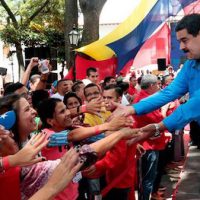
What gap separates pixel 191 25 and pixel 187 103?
1.90 ft

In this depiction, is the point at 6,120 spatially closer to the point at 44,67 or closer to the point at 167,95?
the point at 167,95

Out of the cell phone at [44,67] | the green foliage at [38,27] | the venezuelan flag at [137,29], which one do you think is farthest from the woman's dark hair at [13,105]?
the green foliage at [38,27]

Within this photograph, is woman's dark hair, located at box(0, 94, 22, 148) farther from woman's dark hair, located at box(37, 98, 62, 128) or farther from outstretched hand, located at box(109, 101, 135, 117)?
outstretched hand, located at box(109, 101, 135, 117)

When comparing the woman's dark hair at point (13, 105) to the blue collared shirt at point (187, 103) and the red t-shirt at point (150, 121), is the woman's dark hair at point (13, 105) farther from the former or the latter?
the red t-shirt at point (150, 121)

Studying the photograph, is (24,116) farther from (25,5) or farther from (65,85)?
(25,5)

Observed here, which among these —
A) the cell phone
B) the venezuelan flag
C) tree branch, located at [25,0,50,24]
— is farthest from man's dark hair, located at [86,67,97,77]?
tree branch, located at [25,0,50,24]

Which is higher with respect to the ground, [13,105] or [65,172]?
[13,105]

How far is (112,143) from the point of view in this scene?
2705mm

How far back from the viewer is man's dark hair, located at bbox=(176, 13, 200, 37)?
304cm

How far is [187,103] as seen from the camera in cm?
315

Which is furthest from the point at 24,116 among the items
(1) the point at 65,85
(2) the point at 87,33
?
(2) the point at 87,33

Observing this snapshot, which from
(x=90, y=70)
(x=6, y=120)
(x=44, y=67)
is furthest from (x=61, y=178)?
(x=90, y=70)

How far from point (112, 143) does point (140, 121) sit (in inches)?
95.0

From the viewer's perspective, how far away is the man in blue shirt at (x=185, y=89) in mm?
3044
